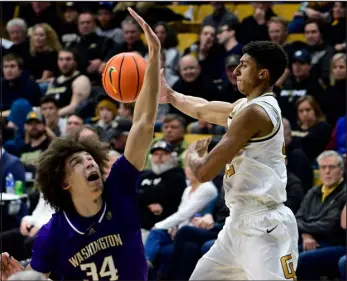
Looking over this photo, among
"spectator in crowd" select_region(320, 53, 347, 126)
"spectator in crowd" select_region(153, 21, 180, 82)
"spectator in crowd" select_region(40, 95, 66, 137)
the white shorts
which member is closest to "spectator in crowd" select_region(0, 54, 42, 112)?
"spectator in crowd" select_region(40, 95, 66, 137)

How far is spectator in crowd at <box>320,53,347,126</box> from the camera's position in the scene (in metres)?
9.23

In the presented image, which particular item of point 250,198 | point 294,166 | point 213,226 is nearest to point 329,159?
point 294,166

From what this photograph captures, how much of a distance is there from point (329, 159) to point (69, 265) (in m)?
3.71

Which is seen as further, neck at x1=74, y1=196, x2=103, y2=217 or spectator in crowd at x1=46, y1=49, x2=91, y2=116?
spectator in crowd at x1=46, y1=49, x2=91, y2=116

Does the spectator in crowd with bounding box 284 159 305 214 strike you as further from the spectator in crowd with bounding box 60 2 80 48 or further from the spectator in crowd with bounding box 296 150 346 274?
the spectator in crowd with bounding box 60 2 80 48

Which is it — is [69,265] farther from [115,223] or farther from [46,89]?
[46,89]

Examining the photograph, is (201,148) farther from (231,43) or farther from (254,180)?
(231,43)

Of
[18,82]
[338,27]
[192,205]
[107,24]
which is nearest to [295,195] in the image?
[192,205]

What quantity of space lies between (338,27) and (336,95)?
4.23ft

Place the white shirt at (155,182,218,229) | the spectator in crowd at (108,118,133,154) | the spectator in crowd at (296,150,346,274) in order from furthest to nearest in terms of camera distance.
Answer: the spectator in crowd at (108,118,133,154) < the white shirt at (155,182,218,229) < the spectator in crowd at (296,150,346,274)

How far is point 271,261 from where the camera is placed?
15.3 ft

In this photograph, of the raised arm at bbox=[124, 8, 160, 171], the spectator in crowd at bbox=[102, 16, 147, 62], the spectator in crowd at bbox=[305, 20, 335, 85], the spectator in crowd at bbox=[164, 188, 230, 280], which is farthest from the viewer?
the spectator in crowd at bbox=[102, 16, 147, 62]

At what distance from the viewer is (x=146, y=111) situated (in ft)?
14.8

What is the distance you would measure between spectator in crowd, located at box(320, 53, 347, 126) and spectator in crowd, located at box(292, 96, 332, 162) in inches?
14.4
